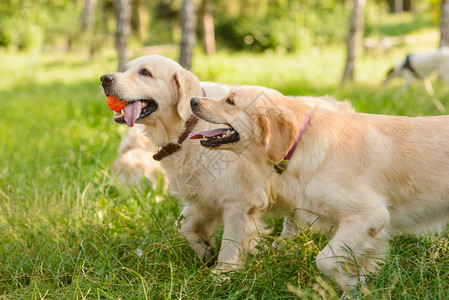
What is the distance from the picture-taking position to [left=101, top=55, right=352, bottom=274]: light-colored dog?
314 cm

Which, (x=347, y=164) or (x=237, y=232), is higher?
(x=347, y=164)

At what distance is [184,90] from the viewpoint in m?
3.18

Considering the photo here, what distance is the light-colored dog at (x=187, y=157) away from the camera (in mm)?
3145

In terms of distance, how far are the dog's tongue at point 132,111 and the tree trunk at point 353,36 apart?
8508 mm

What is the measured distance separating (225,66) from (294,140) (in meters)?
9.00

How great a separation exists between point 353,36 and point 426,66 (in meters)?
3.02

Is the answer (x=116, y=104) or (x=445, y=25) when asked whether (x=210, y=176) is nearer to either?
(x=116, y=104)

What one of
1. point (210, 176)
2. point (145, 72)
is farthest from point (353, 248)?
point (145, 72)

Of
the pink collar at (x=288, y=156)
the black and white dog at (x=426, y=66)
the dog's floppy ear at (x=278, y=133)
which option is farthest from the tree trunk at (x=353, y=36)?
the dog's floppy ear at (x=278, y=133)

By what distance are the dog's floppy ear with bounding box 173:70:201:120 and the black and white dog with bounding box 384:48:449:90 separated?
19.9 ft

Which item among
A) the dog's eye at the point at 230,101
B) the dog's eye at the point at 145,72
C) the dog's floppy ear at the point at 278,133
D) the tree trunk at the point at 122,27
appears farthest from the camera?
the tree trunk at the point at 122,27

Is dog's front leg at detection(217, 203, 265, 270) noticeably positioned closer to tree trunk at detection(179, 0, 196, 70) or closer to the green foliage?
tree trunk at detection(179, 0, 196, 70)

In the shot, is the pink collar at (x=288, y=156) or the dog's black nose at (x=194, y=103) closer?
the pink collar at (x=288, y=156)

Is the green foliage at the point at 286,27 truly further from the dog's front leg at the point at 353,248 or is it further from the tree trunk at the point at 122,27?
the dog's front leg at the point at 353,248
